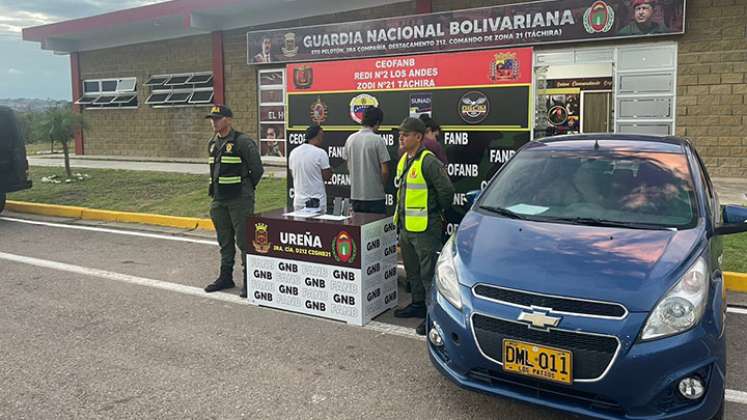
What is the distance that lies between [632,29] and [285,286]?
10042 mm

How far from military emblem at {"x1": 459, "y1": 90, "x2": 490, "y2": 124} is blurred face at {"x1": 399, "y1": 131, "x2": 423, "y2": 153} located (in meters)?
1.72

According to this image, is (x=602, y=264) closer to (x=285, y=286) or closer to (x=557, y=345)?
(x=557, y=345)

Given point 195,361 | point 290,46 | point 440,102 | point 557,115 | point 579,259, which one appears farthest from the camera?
point 290,46

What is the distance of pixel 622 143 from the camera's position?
464 cm

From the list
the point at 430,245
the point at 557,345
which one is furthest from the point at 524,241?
the point at 430,245

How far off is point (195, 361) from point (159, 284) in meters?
2.44

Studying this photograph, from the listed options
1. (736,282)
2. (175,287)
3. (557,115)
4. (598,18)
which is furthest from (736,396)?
(557,115)

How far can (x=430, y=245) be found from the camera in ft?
17.0

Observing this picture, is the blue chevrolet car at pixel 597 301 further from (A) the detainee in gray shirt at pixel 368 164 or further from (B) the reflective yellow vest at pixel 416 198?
(A) the detainee in gray shirt at pixel 368 164

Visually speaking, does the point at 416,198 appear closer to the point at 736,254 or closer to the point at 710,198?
the point at 710,198

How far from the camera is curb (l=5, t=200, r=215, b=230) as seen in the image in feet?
34.1

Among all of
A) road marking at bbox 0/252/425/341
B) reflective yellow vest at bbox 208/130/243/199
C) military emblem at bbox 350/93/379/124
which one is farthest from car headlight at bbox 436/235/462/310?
military emblem at bbox 350/93/379/124

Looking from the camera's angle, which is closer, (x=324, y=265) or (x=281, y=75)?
(x=324, y=265)

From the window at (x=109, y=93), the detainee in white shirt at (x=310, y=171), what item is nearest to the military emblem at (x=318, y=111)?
the detainee in white shirt at (x=310, y=171)
